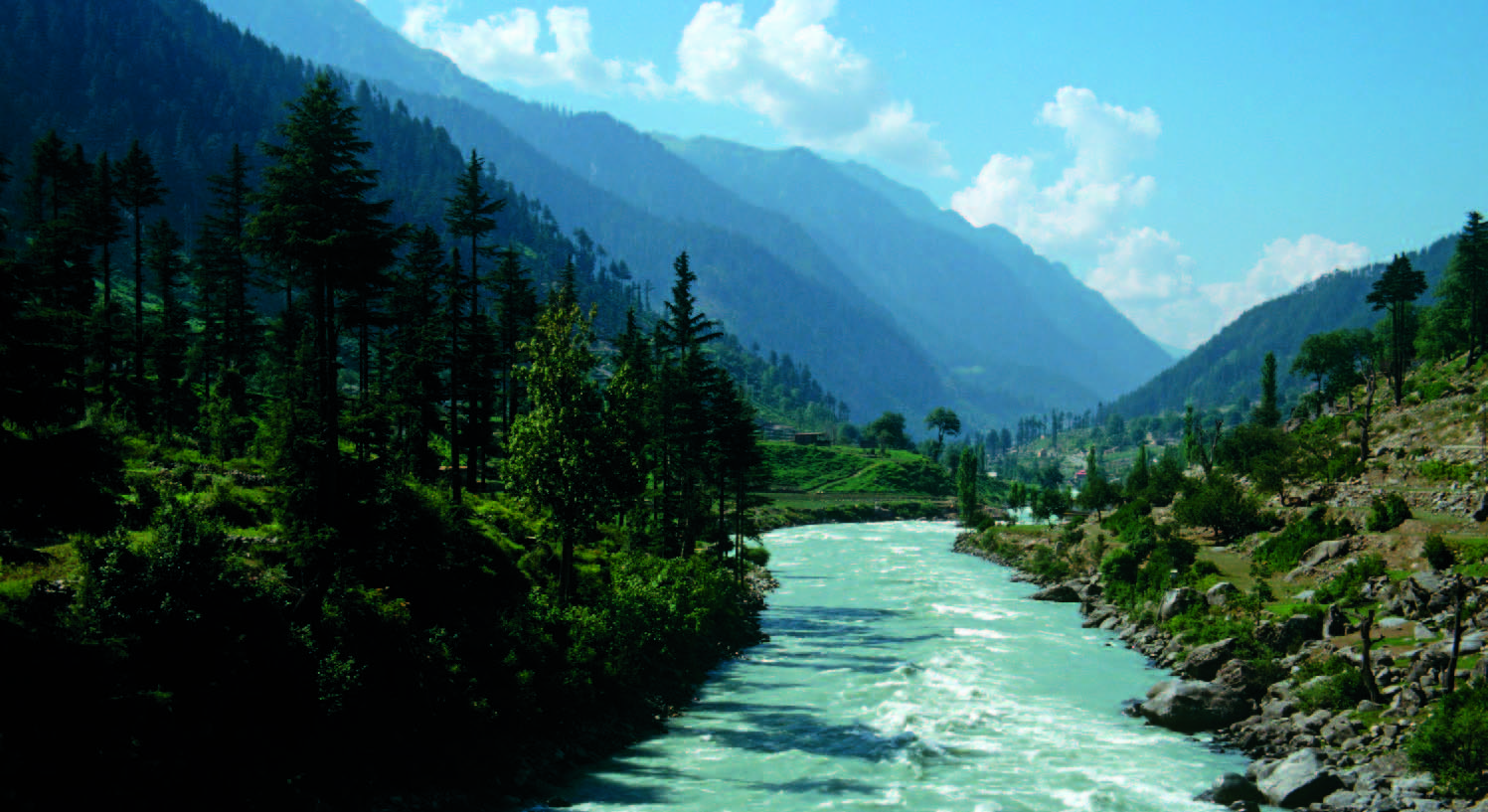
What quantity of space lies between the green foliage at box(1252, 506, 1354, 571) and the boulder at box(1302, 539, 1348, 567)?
65.6 inches

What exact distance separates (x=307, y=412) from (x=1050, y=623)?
4579cm

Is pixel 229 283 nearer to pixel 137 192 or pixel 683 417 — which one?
pixel 137 192

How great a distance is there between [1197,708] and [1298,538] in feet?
85.3

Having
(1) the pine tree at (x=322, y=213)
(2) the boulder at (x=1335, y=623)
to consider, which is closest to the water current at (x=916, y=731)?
(2) the boulder at (x=1335, y=623)

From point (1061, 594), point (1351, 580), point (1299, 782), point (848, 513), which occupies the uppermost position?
point (1351, 580)

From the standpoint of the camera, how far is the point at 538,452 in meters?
32.3

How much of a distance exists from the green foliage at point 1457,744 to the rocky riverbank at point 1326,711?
40 cm

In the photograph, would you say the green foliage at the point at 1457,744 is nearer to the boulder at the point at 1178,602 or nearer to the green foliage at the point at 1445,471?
the boulder at the point at 1178,602

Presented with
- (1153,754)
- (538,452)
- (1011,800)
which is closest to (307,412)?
(538,452)

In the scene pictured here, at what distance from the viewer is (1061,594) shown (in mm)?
64688

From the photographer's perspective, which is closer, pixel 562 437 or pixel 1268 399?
pixel 562 437

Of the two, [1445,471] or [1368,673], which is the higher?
[1445,471]

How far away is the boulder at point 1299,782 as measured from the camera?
2288cm

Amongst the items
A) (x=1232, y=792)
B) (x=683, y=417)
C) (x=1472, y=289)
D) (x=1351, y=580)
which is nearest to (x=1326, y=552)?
(x=1351, y=580)
